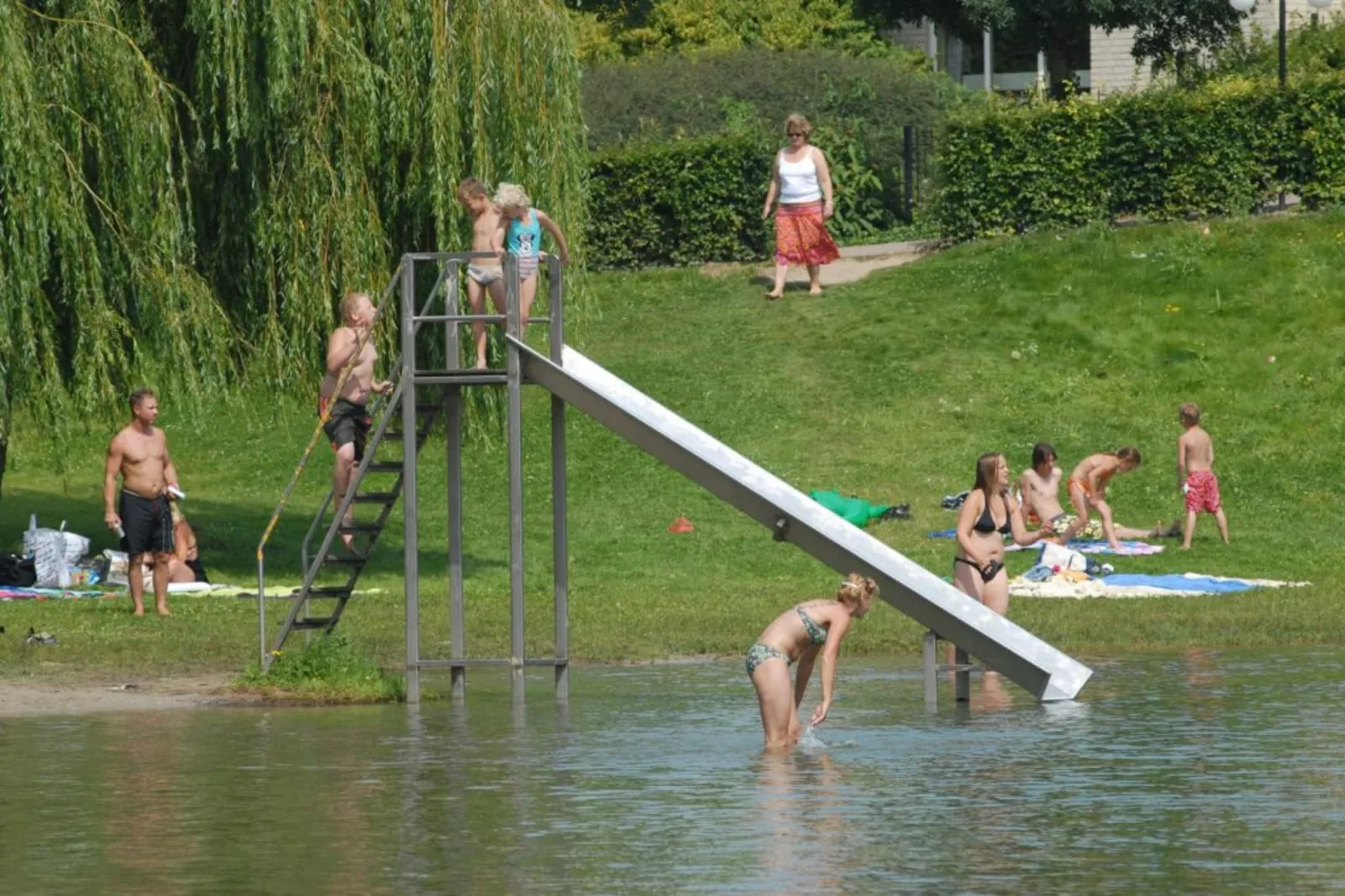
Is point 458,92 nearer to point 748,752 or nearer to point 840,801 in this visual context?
point 748,752

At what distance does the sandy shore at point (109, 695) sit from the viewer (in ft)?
60.4

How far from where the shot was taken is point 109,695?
1906 cm

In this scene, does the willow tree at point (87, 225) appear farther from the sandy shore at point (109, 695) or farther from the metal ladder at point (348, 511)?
the sandy shore at point (109, 695)

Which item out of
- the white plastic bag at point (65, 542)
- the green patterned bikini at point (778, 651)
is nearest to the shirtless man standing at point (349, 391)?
the green patterned bikini at point (778, 651)

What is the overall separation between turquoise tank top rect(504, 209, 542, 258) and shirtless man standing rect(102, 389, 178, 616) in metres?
4.30

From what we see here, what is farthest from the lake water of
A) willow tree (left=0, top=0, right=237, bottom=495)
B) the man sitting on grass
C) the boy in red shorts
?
the boy in red shorts

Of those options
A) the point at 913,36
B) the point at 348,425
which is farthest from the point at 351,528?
the point at 913,36

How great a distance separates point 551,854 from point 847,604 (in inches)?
172

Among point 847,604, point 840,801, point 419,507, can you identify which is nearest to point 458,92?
point 419,507

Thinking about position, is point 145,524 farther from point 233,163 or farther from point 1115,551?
point 1115,551

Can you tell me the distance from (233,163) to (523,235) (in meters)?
5.21

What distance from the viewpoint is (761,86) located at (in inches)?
1911

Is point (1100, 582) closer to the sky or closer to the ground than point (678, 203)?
closer to the ground

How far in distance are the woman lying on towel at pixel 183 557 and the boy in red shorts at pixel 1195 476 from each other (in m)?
10.3
